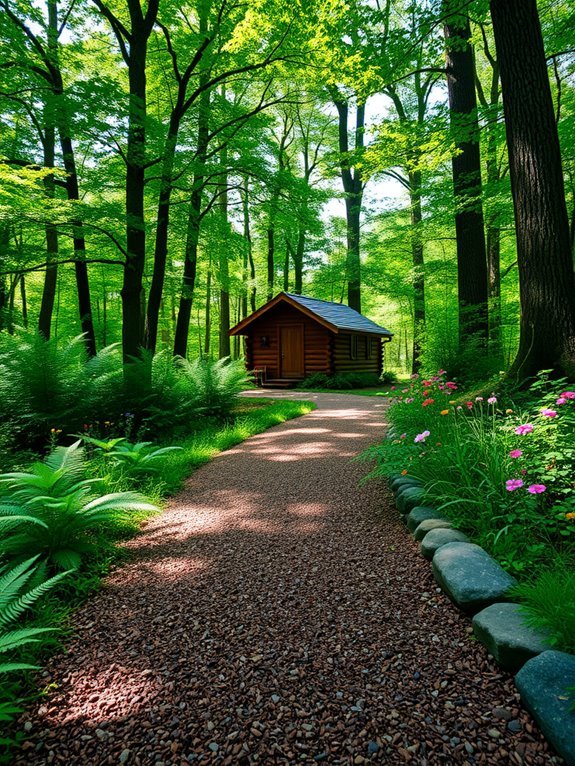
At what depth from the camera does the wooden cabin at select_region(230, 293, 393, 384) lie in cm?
1650

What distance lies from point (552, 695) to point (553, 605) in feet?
1.31

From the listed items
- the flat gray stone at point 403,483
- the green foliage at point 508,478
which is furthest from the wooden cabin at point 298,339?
the green foliage at point 508,478

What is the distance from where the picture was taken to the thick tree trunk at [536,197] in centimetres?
410

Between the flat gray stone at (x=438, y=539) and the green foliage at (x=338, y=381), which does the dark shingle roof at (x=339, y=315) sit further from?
the flat gray stone at (x=438, y=539)

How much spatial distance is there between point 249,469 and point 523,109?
5123mm

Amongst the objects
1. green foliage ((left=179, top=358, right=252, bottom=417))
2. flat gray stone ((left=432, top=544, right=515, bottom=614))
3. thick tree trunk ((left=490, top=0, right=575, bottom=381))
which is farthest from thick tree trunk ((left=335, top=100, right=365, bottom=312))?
flat gray stone ((left=432, top=544, right=515, bottom=614))

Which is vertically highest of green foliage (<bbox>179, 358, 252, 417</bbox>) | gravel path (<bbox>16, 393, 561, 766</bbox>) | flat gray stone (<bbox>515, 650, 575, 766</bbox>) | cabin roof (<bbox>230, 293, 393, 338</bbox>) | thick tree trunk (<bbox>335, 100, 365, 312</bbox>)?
thick tree trunk (<bbox>335, 100, 365, 312</bbox>)

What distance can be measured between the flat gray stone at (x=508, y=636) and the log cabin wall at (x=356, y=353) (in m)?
15.0

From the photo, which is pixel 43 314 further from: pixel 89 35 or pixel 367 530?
pixel 367 530

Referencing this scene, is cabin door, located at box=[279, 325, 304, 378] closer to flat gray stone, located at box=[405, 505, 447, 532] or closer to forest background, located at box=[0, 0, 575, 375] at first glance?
forest background, located at box=[0, 0, 575, 375]

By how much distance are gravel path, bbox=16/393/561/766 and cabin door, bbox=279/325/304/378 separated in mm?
14183

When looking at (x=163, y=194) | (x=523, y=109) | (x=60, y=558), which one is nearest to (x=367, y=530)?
(x=60, y=558)

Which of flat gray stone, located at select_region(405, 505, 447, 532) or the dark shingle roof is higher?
the dark shingle roof

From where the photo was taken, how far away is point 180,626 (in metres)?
2.03
